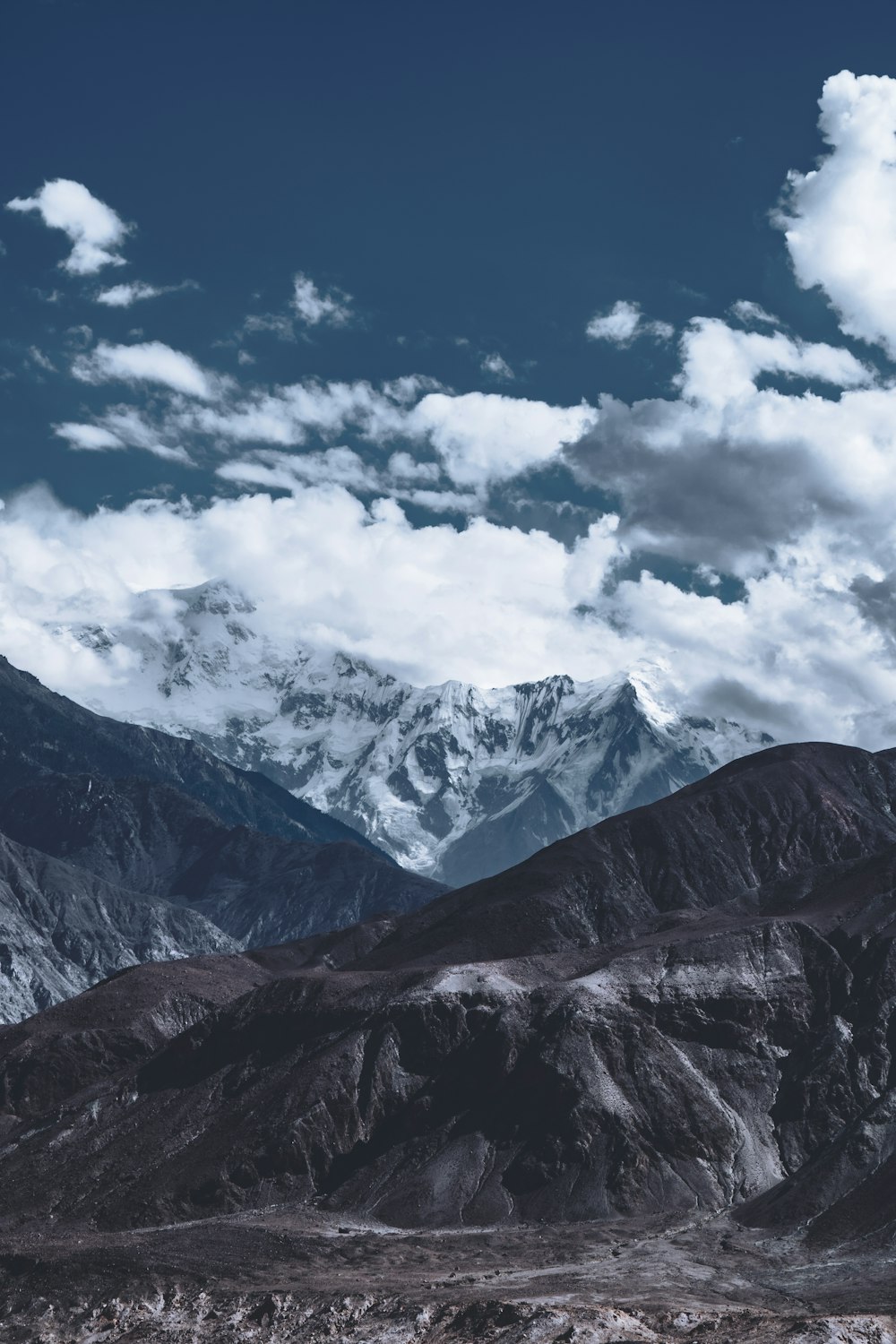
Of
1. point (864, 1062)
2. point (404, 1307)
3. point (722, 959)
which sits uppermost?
point (722, 959)

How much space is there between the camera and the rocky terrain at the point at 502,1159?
119 meters

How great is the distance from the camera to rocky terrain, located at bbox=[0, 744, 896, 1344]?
11919 centimetres

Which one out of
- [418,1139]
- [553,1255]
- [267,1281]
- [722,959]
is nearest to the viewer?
[267,1281]

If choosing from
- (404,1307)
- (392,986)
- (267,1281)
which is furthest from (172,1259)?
(392,986)

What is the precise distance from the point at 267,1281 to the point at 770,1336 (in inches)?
1736

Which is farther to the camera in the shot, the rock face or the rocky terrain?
the rock face

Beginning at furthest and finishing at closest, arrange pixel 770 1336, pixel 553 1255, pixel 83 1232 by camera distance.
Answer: pixel 83 1232, pixel 553 1255, pixel 770 1336

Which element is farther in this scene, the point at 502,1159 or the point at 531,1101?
the point at 531,1101

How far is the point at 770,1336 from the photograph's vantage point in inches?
3883

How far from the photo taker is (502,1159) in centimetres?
16088

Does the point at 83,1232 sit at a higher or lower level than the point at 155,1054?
lower

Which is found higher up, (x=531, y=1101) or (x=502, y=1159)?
(x=531, y=1101)

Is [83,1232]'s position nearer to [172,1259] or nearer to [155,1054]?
[172,1259]

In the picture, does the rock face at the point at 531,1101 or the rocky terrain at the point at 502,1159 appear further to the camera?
the rock face at the point at 531,1101
